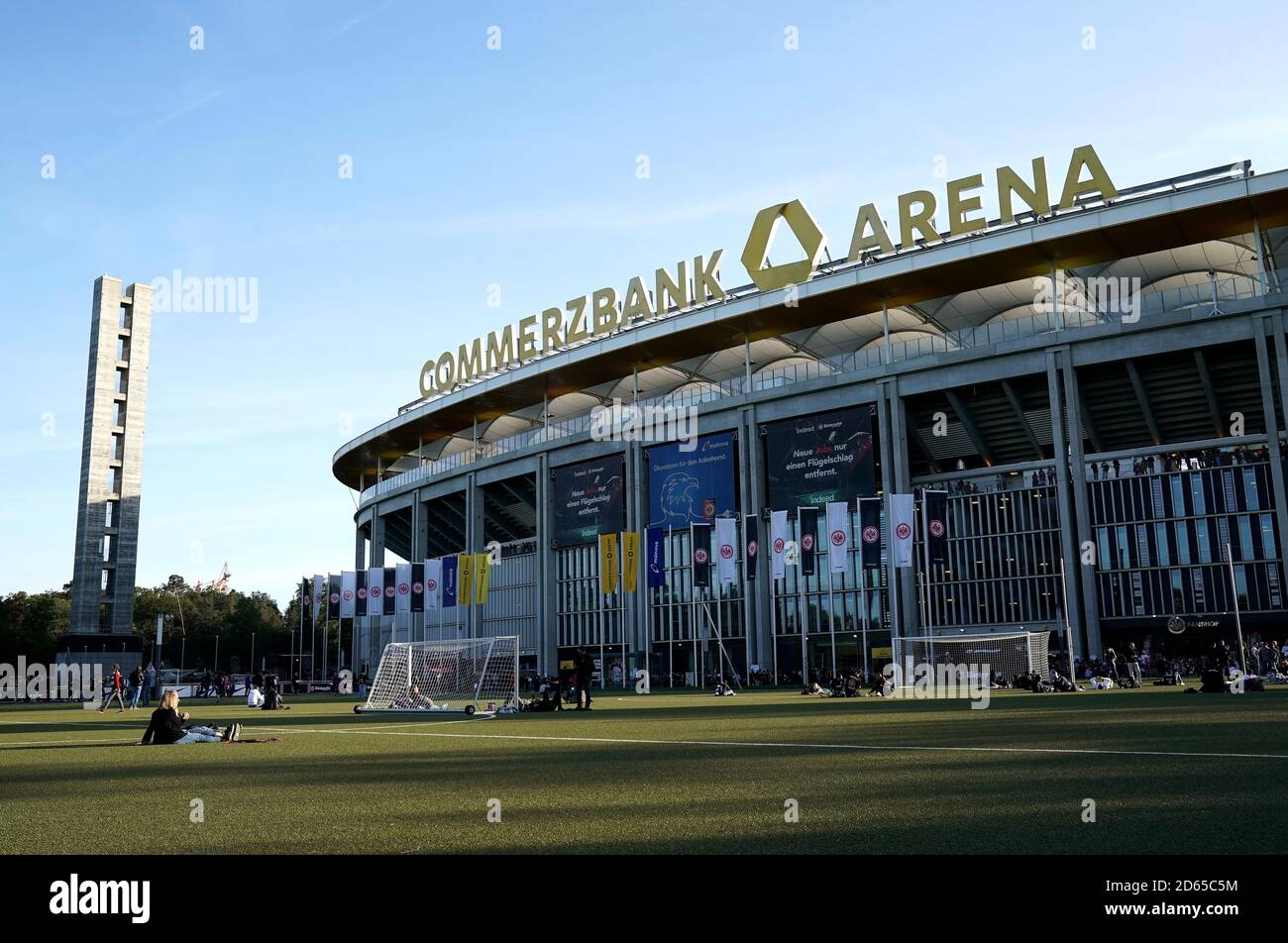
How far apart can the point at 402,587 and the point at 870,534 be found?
3150 cm

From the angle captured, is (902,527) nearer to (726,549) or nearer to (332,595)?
(726,549)

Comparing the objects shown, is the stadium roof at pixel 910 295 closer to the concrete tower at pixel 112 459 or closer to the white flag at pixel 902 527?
the white flag at pixel 902 527

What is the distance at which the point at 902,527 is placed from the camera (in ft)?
154

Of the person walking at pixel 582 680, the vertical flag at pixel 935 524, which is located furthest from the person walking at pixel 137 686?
the vertical flag at pixel 935 524

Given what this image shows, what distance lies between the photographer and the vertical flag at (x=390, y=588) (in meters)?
65.4

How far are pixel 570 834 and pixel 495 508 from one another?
7550 cm

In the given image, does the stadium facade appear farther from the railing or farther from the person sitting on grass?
the person sitting on grass

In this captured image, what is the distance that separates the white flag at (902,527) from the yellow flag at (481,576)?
88.2ft

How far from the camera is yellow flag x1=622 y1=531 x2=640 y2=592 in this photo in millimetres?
56969

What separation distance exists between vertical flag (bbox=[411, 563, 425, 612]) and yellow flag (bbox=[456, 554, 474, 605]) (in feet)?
7.50
